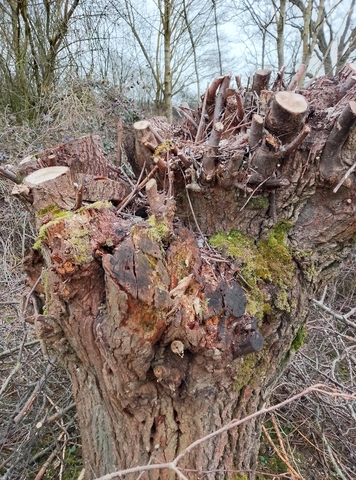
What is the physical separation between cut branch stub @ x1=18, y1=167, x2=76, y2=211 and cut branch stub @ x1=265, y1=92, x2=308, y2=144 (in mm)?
872

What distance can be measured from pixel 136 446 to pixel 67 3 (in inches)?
329

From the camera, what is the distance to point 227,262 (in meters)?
1.49

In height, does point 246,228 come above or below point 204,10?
below

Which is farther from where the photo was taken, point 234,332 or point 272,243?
point 272,243

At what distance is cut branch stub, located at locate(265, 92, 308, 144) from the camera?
129cm

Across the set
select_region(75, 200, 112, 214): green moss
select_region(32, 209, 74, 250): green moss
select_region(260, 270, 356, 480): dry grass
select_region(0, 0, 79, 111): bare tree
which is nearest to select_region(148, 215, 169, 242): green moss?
select_region(75, 200, 112, 214): green moss

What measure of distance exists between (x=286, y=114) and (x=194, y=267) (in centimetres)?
70

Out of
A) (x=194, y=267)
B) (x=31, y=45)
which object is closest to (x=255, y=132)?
(x=194, y=267)

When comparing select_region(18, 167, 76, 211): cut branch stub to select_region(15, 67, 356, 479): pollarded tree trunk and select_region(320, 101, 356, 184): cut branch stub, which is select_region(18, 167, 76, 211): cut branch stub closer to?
select_region(15, 67, 356, 479): pollarded tree trunk

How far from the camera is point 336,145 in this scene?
1353 mm

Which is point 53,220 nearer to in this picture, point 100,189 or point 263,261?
point 100,189

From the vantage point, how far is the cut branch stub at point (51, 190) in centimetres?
136

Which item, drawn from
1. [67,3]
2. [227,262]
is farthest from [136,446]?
[67,3]

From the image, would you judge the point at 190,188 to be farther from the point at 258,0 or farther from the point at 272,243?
the point at 258,0
